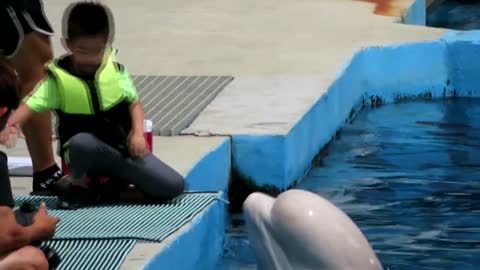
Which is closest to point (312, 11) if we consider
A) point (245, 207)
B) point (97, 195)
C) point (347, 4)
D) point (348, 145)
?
point (347, 4)

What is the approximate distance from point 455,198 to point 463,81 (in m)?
2.59

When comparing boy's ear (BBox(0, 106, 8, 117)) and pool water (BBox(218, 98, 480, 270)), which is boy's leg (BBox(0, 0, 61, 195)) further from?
boy's ear (BBox(0, 106, 8, 117))

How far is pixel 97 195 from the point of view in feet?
17.1

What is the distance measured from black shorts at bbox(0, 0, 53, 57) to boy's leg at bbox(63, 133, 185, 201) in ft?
1.71

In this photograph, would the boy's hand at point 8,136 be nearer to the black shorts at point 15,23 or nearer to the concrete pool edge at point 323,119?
the concrete pool edge at point 323,119

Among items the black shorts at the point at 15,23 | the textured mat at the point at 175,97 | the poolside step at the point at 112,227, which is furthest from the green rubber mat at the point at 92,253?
the textured mat at the point at 175,97

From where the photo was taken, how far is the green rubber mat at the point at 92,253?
4328 millimetres

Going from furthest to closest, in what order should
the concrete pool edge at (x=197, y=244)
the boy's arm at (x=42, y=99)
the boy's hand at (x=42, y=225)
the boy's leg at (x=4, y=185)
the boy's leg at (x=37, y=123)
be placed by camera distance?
the boy's leg at (x=37, y=123) → the boy's arm at (x=42, y=99) → the concrete pool edge at (x=197, y=244) → the boy's hand at (x=42, y=225) → the boy's leg at (x=4, y=185)

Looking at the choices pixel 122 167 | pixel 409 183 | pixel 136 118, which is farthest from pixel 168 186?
pixel 409 183

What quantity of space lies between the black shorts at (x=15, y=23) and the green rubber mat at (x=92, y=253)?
1.00 meters

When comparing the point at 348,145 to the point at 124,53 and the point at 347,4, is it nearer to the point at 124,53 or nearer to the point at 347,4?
the point at 124,53

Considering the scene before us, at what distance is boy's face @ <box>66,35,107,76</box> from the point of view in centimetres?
490

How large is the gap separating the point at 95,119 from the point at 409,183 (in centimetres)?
234

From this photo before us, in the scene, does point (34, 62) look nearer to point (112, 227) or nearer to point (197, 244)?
point (112, 227)
